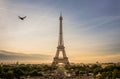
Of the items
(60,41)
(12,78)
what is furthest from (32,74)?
(60,41)

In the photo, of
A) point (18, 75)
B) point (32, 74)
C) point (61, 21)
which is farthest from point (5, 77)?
point (61, 21)

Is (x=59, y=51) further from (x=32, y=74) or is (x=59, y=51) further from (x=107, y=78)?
(x=107, y=78)

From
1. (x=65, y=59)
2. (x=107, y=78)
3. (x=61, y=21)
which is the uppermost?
(x=61, y=21)

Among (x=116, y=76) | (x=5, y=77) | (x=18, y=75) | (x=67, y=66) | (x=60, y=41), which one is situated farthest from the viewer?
(x=67, y=66)

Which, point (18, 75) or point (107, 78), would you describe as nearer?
point (107, 78)

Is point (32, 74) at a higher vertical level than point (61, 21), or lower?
lower

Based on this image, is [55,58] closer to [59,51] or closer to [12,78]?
[59,51]

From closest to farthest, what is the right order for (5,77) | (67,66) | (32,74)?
(5,77), (32,74), (67,66)

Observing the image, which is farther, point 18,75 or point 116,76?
point 18,75

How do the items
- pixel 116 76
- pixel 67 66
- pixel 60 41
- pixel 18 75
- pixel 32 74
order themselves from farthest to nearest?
pixel 67 66 → pixel 60 41 → pixel 32 74 → pixel 18 75 → pixel 116 76
